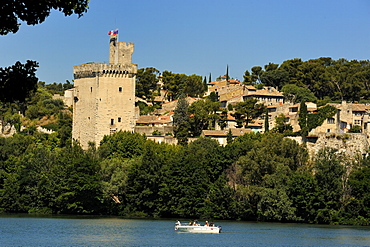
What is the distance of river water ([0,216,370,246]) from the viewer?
1619 inches

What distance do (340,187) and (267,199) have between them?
5270 mm

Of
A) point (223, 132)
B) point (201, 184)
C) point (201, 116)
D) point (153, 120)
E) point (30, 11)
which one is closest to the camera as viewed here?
point (30, 11)

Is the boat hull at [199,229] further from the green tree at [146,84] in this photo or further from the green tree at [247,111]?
the green tree at [146,84]

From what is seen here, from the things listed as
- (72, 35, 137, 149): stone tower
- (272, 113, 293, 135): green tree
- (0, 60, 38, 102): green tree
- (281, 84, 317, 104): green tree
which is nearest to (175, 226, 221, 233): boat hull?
(72, 35, 137, 149): stone tower

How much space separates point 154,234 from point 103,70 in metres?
29.5

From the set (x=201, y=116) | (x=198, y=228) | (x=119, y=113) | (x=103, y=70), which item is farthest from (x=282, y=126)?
(x=198, y=228)

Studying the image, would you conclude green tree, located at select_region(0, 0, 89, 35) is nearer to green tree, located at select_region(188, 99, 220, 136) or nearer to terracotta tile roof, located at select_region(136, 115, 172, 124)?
green tree, located at select_region(188, 99, 220, 136)

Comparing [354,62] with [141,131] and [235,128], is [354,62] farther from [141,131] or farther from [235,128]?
[141,131]

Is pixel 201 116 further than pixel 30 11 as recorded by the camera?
Yes

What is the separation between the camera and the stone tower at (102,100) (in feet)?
233

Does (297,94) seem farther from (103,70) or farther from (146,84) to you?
(103,70)

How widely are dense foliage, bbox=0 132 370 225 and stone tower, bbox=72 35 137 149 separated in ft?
20.0

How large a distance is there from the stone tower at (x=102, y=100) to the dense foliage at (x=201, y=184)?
6096mm

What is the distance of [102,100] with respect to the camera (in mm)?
71062
